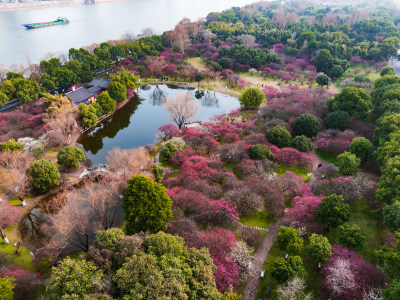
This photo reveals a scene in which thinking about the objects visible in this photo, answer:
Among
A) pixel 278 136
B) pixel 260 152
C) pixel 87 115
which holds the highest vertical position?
pixel 87 115

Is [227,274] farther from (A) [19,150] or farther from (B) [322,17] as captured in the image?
(B) [322,17]

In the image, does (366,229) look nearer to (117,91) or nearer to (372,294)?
(372,294)

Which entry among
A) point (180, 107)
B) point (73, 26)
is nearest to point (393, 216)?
point (180, 107)

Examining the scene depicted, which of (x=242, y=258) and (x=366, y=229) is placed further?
(x=366, y=229)

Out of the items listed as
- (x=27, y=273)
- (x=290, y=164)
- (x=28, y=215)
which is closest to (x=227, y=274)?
(x=27, y=273)

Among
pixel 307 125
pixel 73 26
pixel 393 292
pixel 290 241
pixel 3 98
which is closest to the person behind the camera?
pixel 393 292

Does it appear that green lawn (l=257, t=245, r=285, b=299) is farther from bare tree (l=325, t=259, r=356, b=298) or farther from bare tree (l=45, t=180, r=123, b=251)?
bare tree (l=45, t=180, r=123, b=251)

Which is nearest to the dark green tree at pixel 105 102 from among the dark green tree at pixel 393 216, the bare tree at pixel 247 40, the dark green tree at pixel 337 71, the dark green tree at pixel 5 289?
the dark green tree at pixel 5 289
